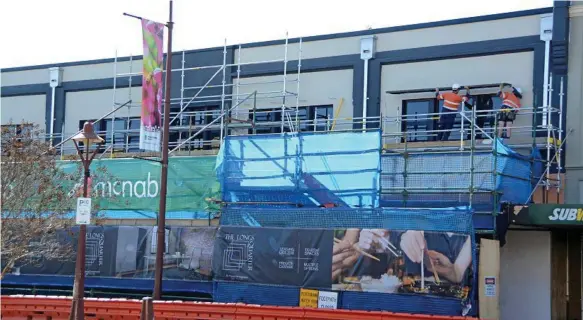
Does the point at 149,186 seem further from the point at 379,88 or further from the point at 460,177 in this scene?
the point at 460,177

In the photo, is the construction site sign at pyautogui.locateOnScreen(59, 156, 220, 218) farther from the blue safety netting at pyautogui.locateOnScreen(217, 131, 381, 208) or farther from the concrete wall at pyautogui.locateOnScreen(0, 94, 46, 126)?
the concrete wall at pyautogui.locateOnScreen(0, 94, 46, 126)

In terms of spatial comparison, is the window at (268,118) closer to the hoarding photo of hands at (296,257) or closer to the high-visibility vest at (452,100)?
the hoarding photo of hands at (296,257)

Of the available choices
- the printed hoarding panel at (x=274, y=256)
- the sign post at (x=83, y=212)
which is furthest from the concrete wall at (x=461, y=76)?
the sign post at (x=83, y=212)

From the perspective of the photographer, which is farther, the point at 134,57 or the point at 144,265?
the point at 134,57

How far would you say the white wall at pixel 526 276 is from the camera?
2078 centimetres

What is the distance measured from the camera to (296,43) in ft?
83.9

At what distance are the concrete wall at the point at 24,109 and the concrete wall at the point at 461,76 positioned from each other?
1328 cm

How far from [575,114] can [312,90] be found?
7.87 meters

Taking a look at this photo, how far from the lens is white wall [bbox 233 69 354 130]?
81.1 ft

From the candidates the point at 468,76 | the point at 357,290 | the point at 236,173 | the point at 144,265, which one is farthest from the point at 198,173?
the point at 468,76

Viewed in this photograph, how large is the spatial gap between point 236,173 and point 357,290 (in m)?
4.69

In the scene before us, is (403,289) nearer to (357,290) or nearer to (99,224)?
(357,290)

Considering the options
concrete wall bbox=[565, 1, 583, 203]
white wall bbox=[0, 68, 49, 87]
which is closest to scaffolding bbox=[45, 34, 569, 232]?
concrete wall bbox=[565, 1, 583, 203]

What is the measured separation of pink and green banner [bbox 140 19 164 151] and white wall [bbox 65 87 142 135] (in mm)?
6038
